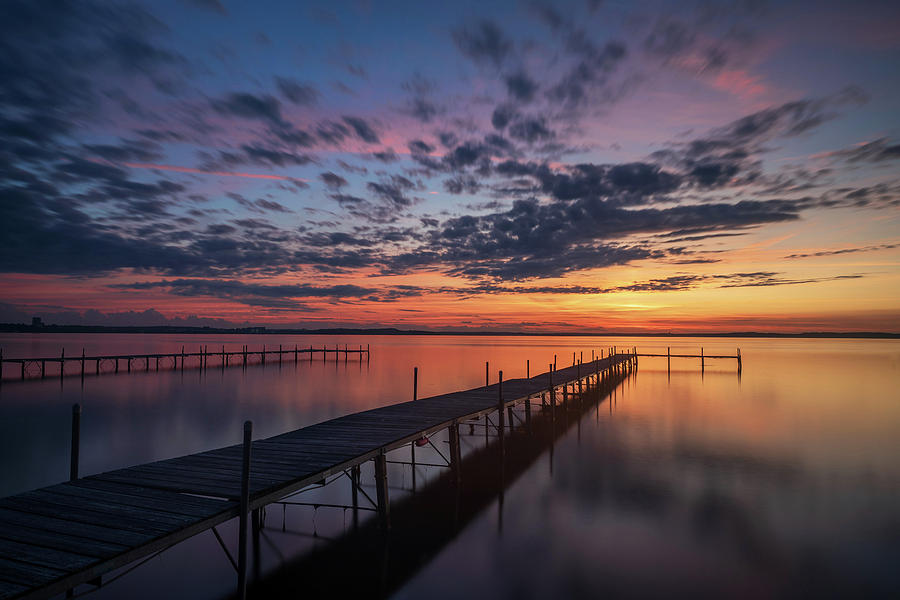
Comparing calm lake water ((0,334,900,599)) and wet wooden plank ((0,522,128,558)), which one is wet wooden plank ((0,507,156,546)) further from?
calm lake water ((0,334,900,599))

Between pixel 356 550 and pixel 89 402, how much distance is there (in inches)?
1129

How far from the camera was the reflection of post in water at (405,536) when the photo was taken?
9.44m

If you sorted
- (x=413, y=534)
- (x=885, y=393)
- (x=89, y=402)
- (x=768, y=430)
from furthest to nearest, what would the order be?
(x=885, y=393) → (x=89, y=402) → (x=768, y=430) → (x=413, y=534)

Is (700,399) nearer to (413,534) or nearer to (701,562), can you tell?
(701,562)

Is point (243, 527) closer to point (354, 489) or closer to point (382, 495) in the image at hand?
point (382, 495)

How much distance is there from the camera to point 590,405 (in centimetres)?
3425

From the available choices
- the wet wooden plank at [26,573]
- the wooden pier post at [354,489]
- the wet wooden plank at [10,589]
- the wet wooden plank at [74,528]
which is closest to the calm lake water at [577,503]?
the wooden pier post at [354,489]

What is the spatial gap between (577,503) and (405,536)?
5.49 meters

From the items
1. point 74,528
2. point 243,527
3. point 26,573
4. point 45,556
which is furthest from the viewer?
point 243,527

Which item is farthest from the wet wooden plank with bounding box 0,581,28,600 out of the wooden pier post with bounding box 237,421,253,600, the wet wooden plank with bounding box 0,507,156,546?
the wooden pier post with bounding box 237,421,253,600

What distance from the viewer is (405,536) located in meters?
11.6

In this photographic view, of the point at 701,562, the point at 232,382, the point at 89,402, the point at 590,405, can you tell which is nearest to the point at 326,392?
the point at 232,382

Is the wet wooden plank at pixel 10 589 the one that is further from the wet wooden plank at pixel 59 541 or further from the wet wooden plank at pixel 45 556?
the wet wooden plank at pixel 59 541

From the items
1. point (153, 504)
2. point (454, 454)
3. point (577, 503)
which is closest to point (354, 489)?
point (454, 454)
